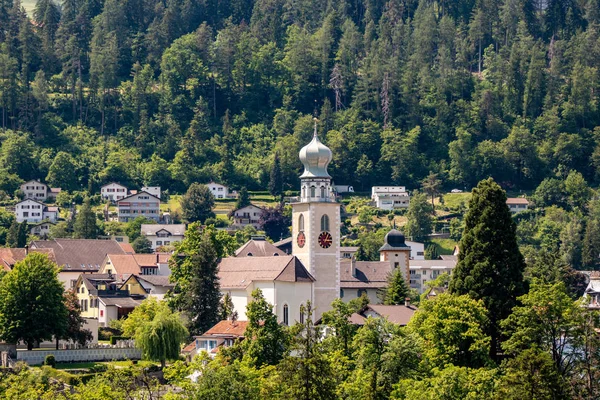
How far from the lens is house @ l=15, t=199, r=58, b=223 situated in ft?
559

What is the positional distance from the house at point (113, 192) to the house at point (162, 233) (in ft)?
47.5

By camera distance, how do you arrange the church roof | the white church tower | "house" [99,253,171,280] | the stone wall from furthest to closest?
1. "house" [99,253,171,280]
2. the white church tower
3. the church roof
4. the stone wall

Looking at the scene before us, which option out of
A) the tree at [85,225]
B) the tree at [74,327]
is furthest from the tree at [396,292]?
the tree at [85,225]

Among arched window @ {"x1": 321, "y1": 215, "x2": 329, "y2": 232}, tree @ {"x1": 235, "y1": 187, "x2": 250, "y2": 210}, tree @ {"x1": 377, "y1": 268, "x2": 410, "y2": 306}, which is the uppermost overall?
tree @ {"x1": 235, "y1": 187, "x2": 250, "y2": 210}

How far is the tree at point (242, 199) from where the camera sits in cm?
18173

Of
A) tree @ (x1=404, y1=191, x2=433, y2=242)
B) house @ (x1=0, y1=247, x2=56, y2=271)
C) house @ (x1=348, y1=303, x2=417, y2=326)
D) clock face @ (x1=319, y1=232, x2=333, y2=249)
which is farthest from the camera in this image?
tree @ (x1=404, y1=191, x2=433, y2=242)

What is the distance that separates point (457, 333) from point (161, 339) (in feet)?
78.5

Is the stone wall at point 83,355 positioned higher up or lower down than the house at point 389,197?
lower down

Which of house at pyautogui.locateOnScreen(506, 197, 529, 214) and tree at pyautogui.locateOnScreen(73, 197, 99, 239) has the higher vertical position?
house at pyautogui.locateOnScreen(506, 197, 529, 214)

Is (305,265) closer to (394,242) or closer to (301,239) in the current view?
(301,239)

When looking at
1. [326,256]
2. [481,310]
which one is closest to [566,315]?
[481,310]

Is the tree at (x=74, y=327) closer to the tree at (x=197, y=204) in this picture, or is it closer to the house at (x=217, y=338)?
the house at (x=217, y=338)

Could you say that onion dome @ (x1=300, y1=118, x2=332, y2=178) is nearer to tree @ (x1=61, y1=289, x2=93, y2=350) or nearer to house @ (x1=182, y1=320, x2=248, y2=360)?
house @ (x1=182, y1=320, x2=248, y2=360)

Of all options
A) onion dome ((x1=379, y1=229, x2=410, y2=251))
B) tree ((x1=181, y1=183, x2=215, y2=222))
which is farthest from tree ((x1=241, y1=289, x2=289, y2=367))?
tree ((x1=181, y1=183, x2=215, y2=222))
